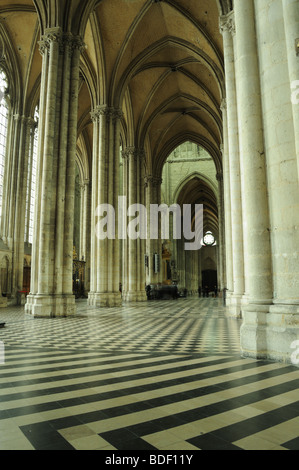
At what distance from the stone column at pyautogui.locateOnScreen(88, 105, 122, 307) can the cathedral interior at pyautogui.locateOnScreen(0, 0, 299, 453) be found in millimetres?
91

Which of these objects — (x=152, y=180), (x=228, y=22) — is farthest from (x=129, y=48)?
(x=152, y=180)

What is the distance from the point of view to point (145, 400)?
11.0 feet

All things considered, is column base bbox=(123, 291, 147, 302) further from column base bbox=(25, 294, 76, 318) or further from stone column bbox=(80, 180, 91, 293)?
column base bbox=(25, 294, 76, 318)

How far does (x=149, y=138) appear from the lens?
34625 millimetres

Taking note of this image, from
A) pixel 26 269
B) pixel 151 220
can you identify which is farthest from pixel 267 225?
pixel 151 220

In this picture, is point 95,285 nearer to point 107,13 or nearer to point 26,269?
point 26,269

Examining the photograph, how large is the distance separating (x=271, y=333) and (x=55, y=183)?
10.9m

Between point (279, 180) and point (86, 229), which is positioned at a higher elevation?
point (86, 229)

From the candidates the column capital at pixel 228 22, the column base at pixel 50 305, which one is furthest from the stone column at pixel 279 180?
the column base at pixel 50 305

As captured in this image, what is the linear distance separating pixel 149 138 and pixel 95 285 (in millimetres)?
19802

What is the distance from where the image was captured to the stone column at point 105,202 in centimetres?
1947

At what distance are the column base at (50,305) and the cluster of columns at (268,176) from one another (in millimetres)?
8936

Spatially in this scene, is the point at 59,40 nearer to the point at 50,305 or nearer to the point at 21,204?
the point at 21,204

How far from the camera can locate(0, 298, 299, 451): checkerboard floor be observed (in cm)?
243
